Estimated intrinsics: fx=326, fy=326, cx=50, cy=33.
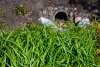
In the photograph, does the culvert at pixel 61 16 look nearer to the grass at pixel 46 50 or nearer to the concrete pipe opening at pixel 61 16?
the concrete pipe opening at pixel 61 16

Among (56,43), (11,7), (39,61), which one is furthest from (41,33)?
(11,7)

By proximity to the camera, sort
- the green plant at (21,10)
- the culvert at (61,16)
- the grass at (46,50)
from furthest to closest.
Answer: the culvert at (61,16)
the green plant at (21,10)
the grass at (46,50)

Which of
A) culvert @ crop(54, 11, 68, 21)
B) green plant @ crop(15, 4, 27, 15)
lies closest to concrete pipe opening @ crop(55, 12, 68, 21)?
culvert @ crop(54, 11, 68, 21)

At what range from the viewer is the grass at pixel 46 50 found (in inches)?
232

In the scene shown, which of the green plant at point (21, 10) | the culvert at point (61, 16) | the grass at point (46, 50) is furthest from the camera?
the culvert at point (61, 16)

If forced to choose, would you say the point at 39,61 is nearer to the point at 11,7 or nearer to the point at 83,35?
the point at 83,35

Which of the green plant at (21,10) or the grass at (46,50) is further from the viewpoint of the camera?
the green plant at (21,10)

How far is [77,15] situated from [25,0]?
7.11ft

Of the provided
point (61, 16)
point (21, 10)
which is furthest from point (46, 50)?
point (61, 16)

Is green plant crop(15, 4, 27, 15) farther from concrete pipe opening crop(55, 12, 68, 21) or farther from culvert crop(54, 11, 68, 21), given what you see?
concrete pipe opening crop(55, 12, 68, 21)

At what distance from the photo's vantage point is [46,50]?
246 inches

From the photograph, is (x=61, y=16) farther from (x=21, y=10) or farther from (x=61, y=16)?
(x=21, y=10)

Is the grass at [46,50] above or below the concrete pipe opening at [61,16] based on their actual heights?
below

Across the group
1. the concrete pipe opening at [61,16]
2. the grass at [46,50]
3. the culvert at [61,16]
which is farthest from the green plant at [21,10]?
the grass at [46,50]
